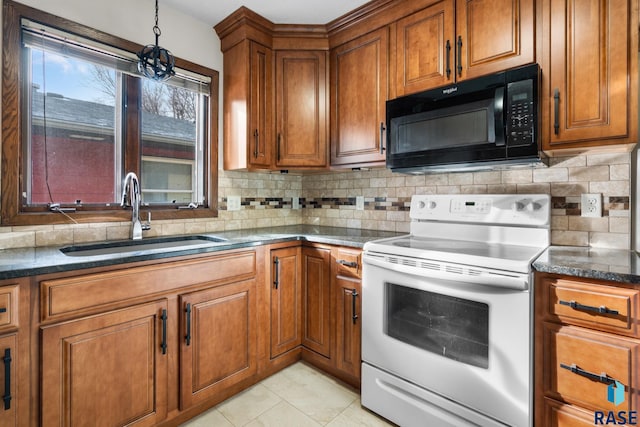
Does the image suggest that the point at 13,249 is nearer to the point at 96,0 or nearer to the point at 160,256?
the point at 160,256

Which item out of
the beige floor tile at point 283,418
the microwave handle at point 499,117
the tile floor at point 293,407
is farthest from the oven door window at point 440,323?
the microwave handle at point 499,117

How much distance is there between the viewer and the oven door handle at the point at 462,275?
1269mm

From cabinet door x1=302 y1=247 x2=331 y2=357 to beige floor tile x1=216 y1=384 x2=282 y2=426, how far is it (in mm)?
416

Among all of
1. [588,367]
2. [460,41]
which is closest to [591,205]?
[588,367]

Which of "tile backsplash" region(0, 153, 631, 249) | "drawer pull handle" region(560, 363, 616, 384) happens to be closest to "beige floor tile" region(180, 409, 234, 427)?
"tile backsplash" region(0, 153, 631, 249)

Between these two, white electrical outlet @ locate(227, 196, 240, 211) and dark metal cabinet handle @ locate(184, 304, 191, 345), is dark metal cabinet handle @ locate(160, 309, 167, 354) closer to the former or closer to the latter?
dark metal cabinet handle @ locate(184, 304, 191, 345)

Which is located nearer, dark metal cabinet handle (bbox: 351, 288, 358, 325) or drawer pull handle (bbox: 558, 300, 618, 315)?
drawer pull handle (bbox: 558, 300, 618, 315)

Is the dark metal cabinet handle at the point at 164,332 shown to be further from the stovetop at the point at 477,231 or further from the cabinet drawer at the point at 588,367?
the cabinet drawer at the point at 588,367

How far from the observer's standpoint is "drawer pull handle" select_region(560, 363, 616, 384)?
115 cm

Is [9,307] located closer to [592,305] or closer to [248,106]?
[248,106]

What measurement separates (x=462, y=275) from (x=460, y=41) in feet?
4.19

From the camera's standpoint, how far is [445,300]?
1.52 meters

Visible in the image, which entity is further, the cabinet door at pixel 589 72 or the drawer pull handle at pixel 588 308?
the cabinet door at pixel 589 72

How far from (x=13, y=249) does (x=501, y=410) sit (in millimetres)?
2349
